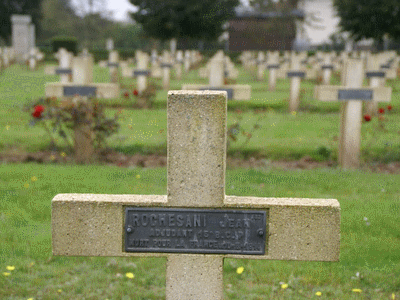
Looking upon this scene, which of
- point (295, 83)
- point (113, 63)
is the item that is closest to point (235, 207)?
point (295, 83)

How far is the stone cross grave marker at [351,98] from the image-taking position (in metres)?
7.42

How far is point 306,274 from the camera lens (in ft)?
13.1

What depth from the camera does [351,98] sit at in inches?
295

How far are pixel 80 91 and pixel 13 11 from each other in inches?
1758

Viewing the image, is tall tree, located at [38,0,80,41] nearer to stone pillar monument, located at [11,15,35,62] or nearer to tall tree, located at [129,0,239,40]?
tall tree, located at [129,0,239,40]

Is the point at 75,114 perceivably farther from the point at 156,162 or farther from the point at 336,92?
the point at 336,92

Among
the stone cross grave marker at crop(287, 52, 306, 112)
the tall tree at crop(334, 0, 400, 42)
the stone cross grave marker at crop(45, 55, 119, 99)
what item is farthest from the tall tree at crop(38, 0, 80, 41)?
the stone cross grave marker at crop(45, 55, 119, 99)

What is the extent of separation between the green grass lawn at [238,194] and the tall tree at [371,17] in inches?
824

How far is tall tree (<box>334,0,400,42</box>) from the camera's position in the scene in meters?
29.5

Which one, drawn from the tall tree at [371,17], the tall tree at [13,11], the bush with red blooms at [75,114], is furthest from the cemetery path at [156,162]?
the tall tree at [13,11]

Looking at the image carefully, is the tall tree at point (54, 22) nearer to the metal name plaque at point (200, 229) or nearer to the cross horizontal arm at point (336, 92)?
the cross horizontal arm at point (336, 92)

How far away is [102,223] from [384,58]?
1803cm

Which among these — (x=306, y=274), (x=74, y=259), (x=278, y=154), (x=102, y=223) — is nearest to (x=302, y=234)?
(x=102, y=223)

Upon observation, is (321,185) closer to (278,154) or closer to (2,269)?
(278,154)
